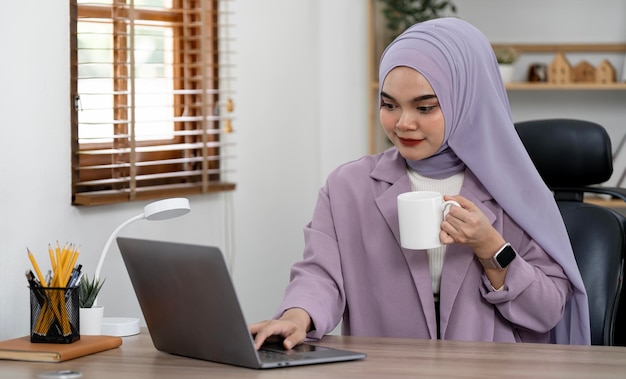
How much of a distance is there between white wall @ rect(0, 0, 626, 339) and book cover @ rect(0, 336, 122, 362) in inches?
20.3

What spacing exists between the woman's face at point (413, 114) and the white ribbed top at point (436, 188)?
4.7 inches

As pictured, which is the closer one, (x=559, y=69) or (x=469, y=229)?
(x=469, y=229)

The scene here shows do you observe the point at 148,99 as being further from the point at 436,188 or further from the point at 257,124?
the point at 436,188

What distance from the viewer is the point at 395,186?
7.14 ft

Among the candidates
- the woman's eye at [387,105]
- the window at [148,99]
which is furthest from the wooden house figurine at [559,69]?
the woman's eye at [387,105]

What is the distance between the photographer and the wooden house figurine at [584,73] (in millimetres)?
4070

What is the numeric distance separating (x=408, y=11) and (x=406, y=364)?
2.62m

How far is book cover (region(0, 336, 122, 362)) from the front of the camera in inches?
67.1

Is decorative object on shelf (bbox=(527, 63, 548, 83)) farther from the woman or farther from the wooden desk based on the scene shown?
the wooden desk

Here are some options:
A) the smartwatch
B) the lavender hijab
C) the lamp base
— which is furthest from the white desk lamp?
the smartwatch

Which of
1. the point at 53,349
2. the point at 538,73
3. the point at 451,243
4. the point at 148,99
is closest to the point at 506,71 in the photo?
the point at 538,73

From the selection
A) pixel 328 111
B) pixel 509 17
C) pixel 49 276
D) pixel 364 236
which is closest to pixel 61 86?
pixel 49 276

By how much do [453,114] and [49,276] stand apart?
0.86 metres

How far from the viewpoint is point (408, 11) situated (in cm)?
406
